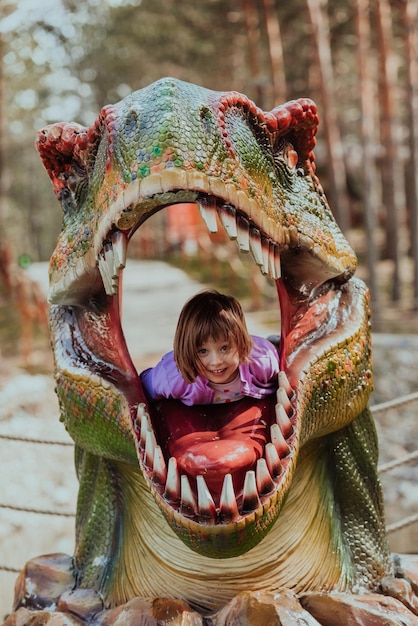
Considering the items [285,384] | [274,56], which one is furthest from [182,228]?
[285,384]

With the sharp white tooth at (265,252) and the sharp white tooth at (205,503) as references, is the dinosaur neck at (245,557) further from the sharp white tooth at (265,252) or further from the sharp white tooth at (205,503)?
the sharp white tooth at (265,252)

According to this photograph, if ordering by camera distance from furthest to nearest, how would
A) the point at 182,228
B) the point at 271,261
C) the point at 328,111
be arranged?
the point at 182,228 < the point at 328,111 < the point at 271,261

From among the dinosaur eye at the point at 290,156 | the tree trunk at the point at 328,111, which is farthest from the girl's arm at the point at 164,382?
the tree trunk at the point at 328,111

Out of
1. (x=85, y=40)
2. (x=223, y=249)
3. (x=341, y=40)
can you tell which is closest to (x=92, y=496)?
(x=341, y=40)

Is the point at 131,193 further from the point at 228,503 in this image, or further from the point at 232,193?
the point at 228,503

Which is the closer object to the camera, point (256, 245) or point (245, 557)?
point (256, 245)

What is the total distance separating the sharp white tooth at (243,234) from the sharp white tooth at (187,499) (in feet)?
1.64

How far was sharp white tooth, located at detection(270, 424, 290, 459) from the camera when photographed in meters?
1.69

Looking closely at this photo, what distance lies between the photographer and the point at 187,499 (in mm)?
1604

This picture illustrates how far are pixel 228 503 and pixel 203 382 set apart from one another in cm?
44

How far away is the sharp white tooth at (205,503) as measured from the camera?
1.58 metres

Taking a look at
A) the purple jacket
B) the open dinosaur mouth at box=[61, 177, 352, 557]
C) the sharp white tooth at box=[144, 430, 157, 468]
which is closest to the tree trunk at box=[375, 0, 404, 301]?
the purple jacket

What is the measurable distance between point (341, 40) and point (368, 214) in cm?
628

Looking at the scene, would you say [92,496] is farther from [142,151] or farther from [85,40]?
[85,40]
